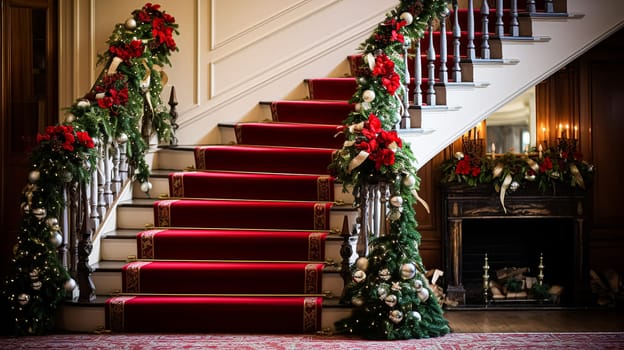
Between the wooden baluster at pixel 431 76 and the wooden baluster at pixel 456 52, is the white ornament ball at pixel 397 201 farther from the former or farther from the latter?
the wooden baluster at pixel 456 52

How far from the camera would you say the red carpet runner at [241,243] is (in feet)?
16.2

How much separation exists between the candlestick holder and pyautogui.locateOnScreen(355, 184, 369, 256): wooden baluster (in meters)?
3.16

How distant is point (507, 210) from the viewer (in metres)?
7.80

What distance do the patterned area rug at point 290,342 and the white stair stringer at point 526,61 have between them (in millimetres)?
1764

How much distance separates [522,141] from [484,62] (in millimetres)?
2236

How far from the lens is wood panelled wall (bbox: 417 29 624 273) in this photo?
8.10 m

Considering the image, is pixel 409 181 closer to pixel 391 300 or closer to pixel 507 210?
pixel 391 300

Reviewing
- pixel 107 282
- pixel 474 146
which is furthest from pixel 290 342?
pixel 474 146

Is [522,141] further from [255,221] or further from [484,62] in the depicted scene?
[255,221]

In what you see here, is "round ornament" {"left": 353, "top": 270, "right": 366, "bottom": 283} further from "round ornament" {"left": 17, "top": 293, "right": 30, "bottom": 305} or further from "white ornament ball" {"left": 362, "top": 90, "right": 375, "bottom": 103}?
"round ornament" {"left": 17, "top": 293, "right": 30, "bottom": 305}

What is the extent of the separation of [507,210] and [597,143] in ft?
4.12

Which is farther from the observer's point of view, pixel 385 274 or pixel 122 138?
pixel 122 138

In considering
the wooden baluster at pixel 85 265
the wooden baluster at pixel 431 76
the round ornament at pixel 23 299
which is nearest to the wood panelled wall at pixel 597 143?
the wooden baluster at pixel 431 76

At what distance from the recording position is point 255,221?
5594 mm
